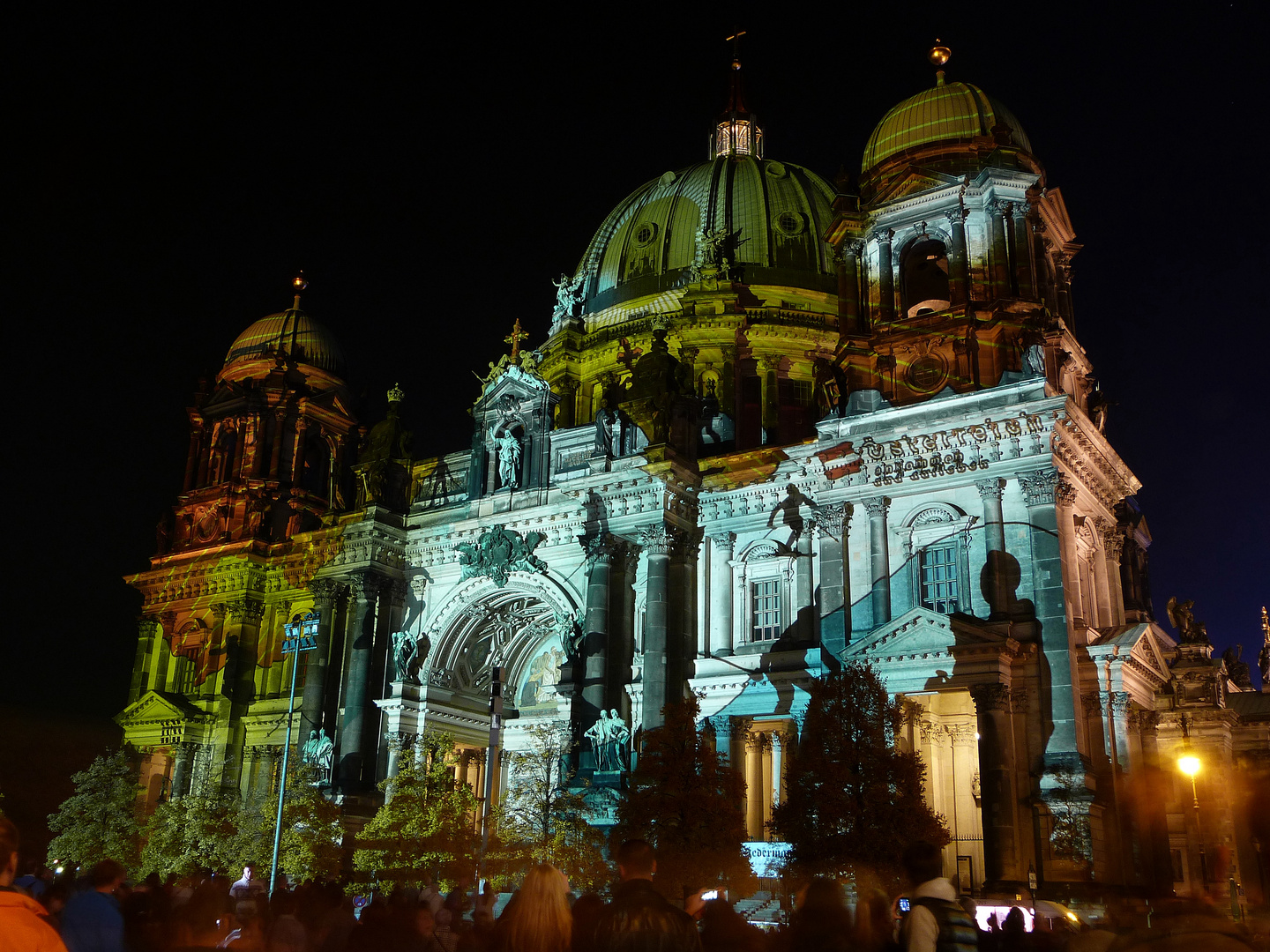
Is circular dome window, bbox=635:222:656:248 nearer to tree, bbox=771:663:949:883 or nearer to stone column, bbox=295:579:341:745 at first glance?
stone column, bbox=295:579:341:745

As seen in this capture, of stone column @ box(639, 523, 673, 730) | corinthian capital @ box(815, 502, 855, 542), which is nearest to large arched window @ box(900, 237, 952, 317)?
corinthian capital @ box(815, 502, 855, 542)

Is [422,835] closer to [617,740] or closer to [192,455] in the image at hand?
[617,740]

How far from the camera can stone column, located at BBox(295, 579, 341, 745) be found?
159 feet

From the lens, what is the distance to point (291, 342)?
63.4 metres

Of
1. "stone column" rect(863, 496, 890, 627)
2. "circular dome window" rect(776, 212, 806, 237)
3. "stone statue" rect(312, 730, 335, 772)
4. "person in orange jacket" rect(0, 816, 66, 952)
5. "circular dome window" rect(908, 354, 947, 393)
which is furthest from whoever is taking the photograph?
"circular dome window" rect(776, 212, 806, 237)

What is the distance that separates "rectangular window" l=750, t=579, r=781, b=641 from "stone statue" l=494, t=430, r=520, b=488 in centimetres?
1184

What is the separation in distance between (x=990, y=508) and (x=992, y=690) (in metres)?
6.29

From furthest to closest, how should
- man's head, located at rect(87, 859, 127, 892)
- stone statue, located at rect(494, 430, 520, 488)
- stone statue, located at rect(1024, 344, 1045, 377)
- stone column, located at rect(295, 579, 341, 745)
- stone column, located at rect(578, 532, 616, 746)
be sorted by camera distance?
stone statue, located at rect(494, 430, 520, 488)
stone column, located at rect(295, 579, 341, 745)
stone column, located at rect(578, 532, 616, 746)
stone statue, located at rect(1024, 344, 1045, 377)
man's head, located at rect(87, 859, 127, 892)

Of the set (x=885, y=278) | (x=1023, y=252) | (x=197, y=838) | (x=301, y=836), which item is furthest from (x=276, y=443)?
(x=1023, y=252)

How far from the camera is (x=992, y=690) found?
34531mm

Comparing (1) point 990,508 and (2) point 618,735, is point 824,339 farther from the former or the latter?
(2) point 618,735

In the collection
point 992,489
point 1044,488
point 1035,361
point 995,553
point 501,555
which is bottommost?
point 995,553

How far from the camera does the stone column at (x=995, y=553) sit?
36656mm

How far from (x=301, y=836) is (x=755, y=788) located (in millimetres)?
15749
